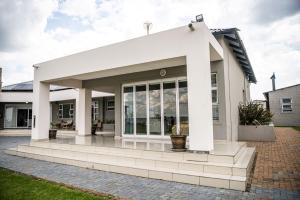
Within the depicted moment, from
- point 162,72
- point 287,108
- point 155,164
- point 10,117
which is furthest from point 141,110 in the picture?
point 287,108

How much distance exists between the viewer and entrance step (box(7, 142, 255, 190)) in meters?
5.45

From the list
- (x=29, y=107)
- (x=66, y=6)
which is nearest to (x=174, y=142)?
(x=66, y=6)

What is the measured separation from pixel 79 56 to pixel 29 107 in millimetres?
17591

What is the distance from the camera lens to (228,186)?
5164 millimetres

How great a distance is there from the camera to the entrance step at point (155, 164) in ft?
17.9

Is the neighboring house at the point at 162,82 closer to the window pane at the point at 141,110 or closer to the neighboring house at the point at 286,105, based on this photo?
the window pane at the point at 141,110

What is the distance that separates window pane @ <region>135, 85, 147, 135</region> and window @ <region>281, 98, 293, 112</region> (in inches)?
781

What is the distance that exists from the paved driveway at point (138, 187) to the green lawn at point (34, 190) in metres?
0.40

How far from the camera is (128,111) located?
39.5 feet

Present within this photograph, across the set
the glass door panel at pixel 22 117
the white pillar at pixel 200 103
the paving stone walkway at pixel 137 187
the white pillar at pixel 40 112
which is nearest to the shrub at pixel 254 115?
the white pillar at pixel 200 103

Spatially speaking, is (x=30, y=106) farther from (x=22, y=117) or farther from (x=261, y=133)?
(x=261, y=133)

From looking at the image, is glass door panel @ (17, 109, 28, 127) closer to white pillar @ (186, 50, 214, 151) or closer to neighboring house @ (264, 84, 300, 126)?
white pillar @ (186, 50, 214, 151)

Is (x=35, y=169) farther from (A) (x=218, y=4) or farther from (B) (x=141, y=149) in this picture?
(A) (x=218, y=4)

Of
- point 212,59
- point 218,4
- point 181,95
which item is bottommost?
point 181,95
